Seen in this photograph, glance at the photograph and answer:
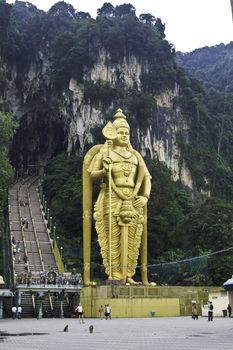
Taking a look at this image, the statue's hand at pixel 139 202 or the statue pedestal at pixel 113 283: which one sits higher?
the statue's hand at pixel 139 202

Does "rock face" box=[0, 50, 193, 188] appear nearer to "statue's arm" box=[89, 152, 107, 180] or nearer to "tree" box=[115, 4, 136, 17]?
"tree" box=[115, 4, 136, 17]

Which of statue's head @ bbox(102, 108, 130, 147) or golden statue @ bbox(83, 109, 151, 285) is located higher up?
statue's head @ bbox(102, 108, 130, 147)

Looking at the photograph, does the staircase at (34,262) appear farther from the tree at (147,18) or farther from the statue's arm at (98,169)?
the tree at (147,18)

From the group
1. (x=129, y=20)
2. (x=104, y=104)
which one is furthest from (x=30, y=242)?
(x=129, y=20)

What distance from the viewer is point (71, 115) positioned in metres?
49.6

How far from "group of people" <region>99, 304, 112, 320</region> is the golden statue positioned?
235 cm

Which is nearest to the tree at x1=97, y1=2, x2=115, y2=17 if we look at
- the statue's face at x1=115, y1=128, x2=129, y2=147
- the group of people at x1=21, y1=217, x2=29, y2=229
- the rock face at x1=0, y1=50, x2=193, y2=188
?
the rock face at x1=0, y1=50, x2=193, y2=188

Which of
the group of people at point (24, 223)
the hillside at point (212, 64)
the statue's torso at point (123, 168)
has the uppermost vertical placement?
the hillside at point (212, 64)

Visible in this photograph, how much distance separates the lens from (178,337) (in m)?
10.2

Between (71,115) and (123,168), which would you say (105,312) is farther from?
(71,115)

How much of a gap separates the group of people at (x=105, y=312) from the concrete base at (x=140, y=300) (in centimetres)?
45

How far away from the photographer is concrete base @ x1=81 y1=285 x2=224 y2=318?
2005 cm

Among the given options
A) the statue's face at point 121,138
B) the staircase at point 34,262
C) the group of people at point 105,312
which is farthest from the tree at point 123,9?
the group of people at point 105,312

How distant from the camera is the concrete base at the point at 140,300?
65.8ft
